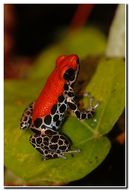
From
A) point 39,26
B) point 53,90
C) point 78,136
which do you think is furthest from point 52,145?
point 39,26

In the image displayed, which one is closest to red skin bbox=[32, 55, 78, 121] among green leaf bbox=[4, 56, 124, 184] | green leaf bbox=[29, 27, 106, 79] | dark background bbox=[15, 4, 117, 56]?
green leaf bbox=[4, 56, 124, 184]

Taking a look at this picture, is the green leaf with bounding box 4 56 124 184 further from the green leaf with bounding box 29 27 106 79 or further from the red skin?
the green leaf with bounding box 29 27 106 79

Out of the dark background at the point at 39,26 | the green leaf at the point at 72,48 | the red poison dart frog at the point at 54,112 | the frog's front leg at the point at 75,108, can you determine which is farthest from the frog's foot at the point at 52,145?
the dark background at the point at 39,26

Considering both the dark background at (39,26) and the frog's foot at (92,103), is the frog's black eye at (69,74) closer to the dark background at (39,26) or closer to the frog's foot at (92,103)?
the frog's foot at (92,103)

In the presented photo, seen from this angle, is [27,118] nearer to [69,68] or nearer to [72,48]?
[69,68]

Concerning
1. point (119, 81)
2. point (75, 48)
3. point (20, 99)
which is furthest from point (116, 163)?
point (75, 48)
